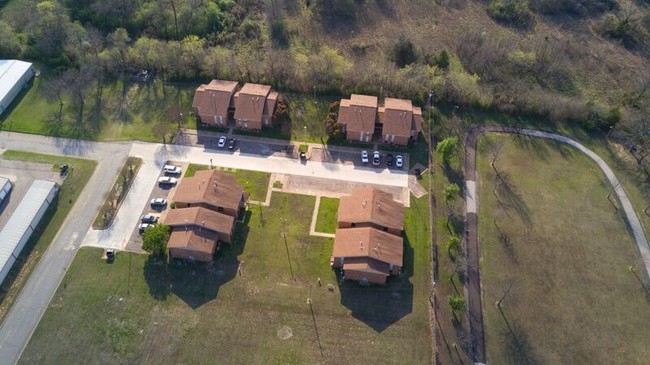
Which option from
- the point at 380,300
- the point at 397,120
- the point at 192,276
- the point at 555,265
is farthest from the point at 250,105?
the point at 555,265

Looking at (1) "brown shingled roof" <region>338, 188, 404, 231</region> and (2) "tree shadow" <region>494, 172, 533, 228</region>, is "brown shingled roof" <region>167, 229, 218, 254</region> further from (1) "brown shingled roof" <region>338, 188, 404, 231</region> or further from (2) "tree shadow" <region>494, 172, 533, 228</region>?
(2) "tree shadow" <region>494, 172, 533, 228</region>

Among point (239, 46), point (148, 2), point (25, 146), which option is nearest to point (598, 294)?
point (239, 46)

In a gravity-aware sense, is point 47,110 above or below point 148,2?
below

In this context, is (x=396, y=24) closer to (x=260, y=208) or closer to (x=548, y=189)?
(x=548, y=189)

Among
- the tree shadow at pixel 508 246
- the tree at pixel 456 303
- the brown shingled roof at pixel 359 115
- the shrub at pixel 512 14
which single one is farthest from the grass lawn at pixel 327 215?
the shrub at pixel 512 14

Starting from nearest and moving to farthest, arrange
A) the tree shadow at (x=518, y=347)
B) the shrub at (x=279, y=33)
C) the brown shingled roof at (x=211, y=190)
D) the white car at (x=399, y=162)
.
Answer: the tree shadow at (x=518, y=347)
the brown shingled roof at (x=211, y=190)
the white car at (x=399, y=162)
the shrub at (x=279, y=33)

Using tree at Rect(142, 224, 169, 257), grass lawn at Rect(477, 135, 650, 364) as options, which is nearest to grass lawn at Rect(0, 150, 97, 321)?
tree at Rect(142, 224, 169, 257)

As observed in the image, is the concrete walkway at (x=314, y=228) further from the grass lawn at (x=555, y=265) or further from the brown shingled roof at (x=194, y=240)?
the grass lawn at (x=555, y=265)
